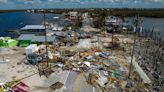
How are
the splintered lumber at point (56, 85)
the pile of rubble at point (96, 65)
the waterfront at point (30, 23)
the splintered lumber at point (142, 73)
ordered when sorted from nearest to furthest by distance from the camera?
the splintered lumber at point (56, 85) < the pile of rubble at point (96, 65) < the splintered lumber at point (142, 73) < the waterfront at point (30, 23)

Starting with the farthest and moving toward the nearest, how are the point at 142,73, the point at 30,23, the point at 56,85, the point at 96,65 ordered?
the point at 30,23
the point at 96,65
the point at 142,73
the point at 56,85

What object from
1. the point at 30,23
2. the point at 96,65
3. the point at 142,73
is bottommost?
the point at 142,73

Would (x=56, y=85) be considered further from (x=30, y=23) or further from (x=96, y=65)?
(x=30, y=23)

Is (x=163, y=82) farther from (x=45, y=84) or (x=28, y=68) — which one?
(x=28, y=68)

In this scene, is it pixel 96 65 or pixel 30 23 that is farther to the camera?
pixel 30 23

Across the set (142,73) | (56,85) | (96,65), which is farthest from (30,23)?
(56,85)

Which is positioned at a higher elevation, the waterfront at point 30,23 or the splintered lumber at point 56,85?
the waterfront at point 30,23

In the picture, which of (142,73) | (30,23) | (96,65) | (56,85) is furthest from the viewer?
(30,23)

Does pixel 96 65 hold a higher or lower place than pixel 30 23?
lower

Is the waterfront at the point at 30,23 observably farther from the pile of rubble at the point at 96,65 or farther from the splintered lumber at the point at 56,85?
the splintered lumber at the point at 56,85

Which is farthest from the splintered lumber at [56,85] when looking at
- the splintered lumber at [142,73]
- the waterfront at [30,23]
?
the waterfront at [30,23]

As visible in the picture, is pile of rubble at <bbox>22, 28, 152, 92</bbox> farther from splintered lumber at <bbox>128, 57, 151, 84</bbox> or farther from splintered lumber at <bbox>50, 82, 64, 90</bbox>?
splintered lumber at <bbox>128, 57, 151, 84</bbox>
